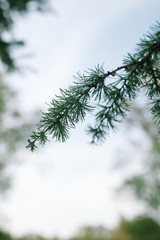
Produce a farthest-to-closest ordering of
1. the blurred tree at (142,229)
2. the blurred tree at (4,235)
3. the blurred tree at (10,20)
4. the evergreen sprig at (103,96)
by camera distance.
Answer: the blurred tree at (142,229) < the blurred tree at (4,235) < the blurred tree at (10,20) < the evergreen sprig at (103,96)

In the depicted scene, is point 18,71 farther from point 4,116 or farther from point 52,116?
point 4,116

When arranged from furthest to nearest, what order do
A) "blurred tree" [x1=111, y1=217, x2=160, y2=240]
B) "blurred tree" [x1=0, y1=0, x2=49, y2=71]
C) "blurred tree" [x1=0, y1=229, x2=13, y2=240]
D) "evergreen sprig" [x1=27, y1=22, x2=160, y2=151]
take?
"blurred tree" [x1=111, y1=217, x2=160, y2=240], "blurred tree" [x1=0, y1=229, x2=13, y2=240], "blurred tree" [x1=0, y1=0, x2=49, y2=71], "evergreen sprig" [x1=27, y1=22, x2=160, y2=151]

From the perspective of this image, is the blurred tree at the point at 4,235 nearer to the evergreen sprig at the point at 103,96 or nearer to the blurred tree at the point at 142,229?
the blurred tree at the point at 142,229

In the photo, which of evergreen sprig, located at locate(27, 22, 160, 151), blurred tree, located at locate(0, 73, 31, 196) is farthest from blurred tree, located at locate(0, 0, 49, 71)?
blurred tree, located at locate(0, 73, 31, 196)

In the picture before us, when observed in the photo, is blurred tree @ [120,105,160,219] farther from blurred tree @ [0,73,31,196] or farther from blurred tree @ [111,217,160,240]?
blurred tree @ [0,73,31,196]

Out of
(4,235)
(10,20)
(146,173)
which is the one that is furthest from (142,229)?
(10,20)

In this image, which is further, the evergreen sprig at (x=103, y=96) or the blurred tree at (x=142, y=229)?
the blurred tree at (x=142, y=229)

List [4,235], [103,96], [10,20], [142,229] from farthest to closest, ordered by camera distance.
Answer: [142,229] < [4,235] < [10,20] < [103,96]

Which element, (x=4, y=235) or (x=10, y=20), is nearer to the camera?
(x=10, y=20)

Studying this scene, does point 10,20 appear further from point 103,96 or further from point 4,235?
point 4,235

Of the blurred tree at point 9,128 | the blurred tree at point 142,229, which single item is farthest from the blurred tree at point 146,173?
the blurred tree at point 9,128

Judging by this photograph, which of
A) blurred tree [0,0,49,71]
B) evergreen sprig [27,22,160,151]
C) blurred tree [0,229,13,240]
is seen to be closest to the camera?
evergreen sprig [27,22,160,151]

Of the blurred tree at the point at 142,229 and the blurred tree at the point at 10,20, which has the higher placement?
the blurred tree at the point at 10,20

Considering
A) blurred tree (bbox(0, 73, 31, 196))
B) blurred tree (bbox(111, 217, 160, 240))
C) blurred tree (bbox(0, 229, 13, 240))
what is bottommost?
blurred tree (bbox(111, 217, 160, 240))
